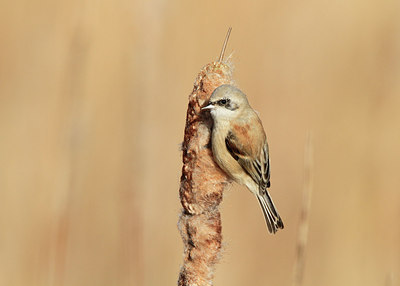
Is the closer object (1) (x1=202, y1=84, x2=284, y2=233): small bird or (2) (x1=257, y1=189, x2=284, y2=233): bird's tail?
(1) (x1=202, y1=84, x2=284, y2=233): small bird

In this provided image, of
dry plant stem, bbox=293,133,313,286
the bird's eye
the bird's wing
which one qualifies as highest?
the bird's eye

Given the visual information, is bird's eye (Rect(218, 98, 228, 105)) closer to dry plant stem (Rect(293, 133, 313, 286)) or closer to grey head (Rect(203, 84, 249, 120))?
grey head (Rect(203, 84, 249, 120))

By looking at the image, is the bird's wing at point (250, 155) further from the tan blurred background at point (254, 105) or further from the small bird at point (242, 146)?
the tan blurred background at point (254, 105)

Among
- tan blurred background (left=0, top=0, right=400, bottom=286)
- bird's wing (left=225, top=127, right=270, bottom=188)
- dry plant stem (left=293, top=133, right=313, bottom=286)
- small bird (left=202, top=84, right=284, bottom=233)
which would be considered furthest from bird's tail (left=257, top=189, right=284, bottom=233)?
dry plant stem (left=293, top=133, right=313, bottom=286)

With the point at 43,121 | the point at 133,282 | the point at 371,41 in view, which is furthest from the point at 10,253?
the point at 371,41

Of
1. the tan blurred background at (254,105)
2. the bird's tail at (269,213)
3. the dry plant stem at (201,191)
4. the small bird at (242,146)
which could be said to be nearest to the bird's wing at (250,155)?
the small bird at (242,146)

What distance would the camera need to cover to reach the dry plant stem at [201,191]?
2.29 meters

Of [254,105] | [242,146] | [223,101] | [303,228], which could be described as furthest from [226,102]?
[254,105]

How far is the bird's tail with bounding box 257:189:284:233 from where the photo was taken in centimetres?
349

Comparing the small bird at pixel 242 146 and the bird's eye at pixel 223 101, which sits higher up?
the bird's eye at pixel 223 101

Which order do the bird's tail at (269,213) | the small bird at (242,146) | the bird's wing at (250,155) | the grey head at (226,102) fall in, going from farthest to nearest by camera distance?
1. the bird's tail at (269,213)
2. the bird's wing at (250,155)
3. the small bird at (242,146)
4. the grey head at (226,102)

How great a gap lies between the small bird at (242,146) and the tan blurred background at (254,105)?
0.74 m

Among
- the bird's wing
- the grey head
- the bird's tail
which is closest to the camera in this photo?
the grey head

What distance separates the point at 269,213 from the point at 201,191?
3.52ft
